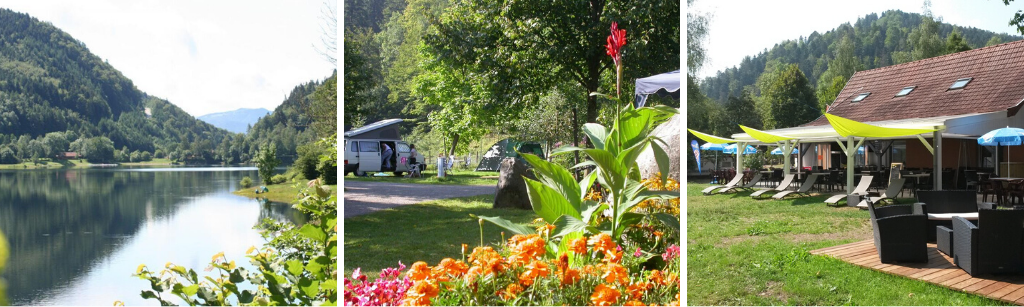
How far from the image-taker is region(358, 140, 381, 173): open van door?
3.03 m

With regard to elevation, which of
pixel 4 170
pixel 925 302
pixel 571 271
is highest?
pixel 4 170

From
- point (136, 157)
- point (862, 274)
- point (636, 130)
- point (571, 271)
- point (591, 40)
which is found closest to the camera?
point (571, 271)

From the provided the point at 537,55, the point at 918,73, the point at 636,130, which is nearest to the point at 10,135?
the point at 537,55

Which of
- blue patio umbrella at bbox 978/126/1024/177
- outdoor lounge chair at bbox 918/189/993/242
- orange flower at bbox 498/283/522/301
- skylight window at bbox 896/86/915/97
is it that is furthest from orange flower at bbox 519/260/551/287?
skylight window at bbox 896/86/915/97

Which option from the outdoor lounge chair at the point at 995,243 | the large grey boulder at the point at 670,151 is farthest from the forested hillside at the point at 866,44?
the outdoor lounge chair at the point at 995,243

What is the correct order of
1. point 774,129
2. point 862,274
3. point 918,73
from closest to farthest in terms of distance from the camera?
point 862,274, point 918,73, point 774,129

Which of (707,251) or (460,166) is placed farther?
(707,251)

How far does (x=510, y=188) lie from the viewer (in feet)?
12.9

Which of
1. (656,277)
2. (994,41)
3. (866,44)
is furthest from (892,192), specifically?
(656,277)

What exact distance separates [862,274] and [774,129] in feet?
17.0

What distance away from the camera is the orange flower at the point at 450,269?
212cm

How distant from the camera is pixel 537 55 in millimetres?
3650

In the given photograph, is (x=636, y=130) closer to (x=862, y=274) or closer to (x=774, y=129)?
(x=862, y=274)

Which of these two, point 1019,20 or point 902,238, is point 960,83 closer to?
point 1019,20
